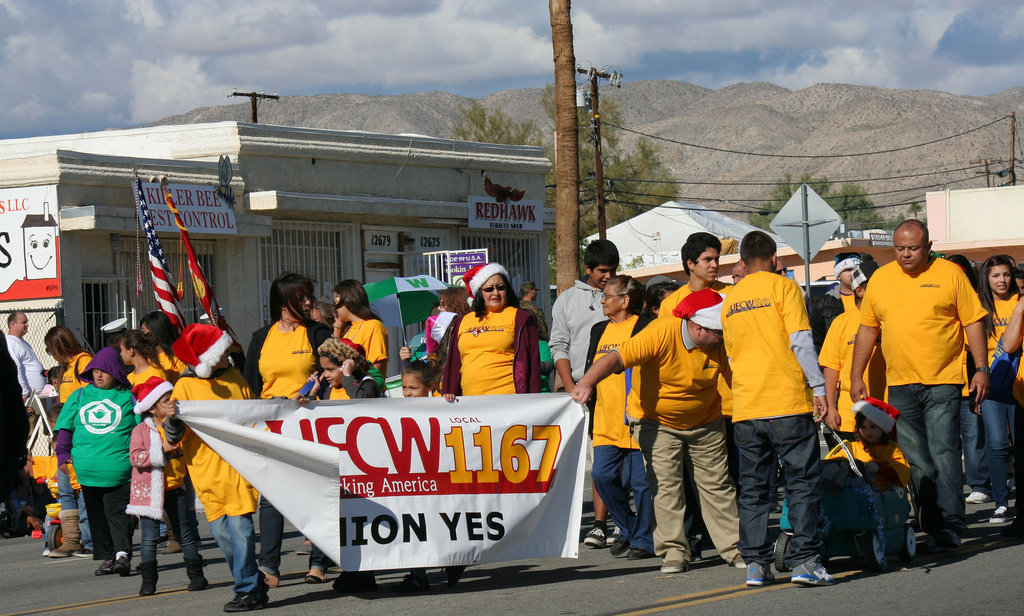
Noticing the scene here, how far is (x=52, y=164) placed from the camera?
18938 mm

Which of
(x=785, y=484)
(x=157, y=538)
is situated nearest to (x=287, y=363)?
(x=157, y=538)

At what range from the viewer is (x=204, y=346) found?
8203 millimetres

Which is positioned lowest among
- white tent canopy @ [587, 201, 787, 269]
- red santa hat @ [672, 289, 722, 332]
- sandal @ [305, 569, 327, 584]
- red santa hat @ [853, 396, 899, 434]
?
sandal @ [305, 569, 327, 584]

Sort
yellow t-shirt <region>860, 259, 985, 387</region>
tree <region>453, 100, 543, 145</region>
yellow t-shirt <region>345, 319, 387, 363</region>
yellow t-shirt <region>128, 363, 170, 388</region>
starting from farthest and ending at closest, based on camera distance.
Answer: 1. tree <region>453, 100, 543, 145</region>
2. yellow t-shirt <region>345, 319, 387, 363</region>
3. yellow t-shirt <region>128, 363, 170, 388</region>
4. yellow t-shirt <region>860, 259, 985, 387</region>

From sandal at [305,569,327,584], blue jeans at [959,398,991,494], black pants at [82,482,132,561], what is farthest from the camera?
blue jeans at [959,398,991,494]

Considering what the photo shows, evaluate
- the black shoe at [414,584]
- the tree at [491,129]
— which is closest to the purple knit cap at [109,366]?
the black shoe at [414,584]

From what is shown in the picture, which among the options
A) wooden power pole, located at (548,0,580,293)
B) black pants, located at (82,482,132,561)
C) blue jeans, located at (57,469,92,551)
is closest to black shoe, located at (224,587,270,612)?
black pants, located at (82,482,132,561)

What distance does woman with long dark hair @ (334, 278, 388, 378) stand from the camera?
33.3ft

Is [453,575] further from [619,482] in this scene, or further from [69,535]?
[69,535]

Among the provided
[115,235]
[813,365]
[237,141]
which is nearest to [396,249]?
[237,141]

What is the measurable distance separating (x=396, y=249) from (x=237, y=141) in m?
4.00

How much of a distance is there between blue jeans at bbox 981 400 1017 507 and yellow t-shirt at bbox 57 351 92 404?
737cm

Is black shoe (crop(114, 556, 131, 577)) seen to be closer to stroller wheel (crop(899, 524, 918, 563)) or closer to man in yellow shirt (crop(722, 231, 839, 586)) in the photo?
man in yellow shirt (crop(722, 231, 839, 586))

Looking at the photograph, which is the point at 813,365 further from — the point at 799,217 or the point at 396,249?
the point at 396,249
